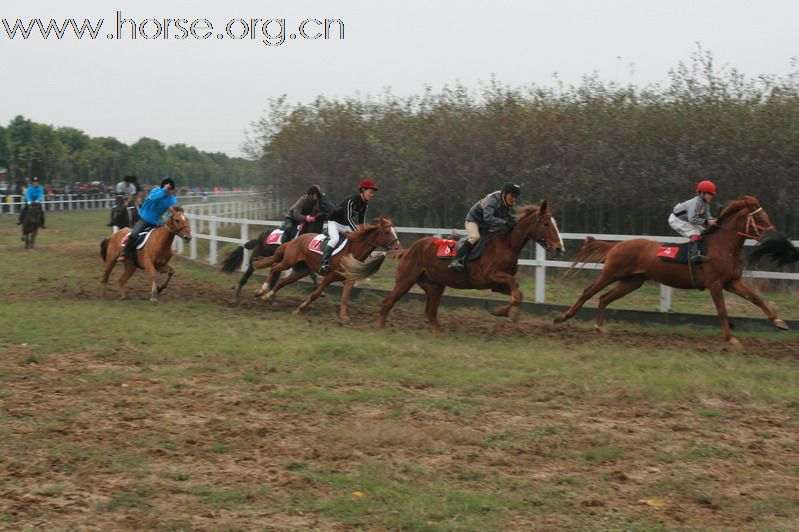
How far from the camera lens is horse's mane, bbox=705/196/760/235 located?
13.0 meters

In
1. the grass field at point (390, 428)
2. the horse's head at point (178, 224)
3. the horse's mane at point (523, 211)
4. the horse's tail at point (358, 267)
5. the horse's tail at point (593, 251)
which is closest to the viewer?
the grass field at point (390, 428)

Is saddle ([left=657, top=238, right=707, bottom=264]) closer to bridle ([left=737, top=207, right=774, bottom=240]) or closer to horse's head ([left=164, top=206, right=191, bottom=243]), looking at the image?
bridle ([left=737, top=207, right=774, bottom=240])

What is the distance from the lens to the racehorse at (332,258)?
14.9m

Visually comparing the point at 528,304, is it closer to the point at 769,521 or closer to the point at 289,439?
the point at 289,439

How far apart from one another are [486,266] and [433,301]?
3.50ft

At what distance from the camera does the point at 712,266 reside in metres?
13.1

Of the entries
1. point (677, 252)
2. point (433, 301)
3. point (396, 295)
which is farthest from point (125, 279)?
point (677, 252)

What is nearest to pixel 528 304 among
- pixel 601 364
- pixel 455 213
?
pixel 601 364

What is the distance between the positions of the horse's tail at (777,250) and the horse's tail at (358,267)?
5569 mm

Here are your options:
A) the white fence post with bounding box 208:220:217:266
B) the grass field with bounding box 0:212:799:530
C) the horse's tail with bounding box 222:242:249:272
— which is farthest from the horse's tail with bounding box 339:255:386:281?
the white fence post with bounding box 208:220:217:266

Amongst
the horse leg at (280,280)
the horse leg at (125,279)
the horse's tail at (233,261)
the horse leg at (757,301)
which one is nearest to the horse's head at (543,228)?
the horse leg at (757,301)

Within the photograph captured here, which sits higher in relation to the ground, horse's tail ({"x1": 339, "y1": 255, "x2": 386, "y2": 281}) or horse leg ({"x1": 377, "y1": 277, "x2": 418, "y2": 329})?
horse's tail ({"x1": 339, "y1": 255, "x2": 386, "y2": 281})

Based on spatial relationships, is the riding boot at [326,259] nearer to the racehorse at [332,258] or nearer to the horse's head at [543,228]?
the racehorse at [332,258]

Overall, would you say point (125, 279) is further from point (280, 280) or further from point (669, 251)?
point (669, 251)
